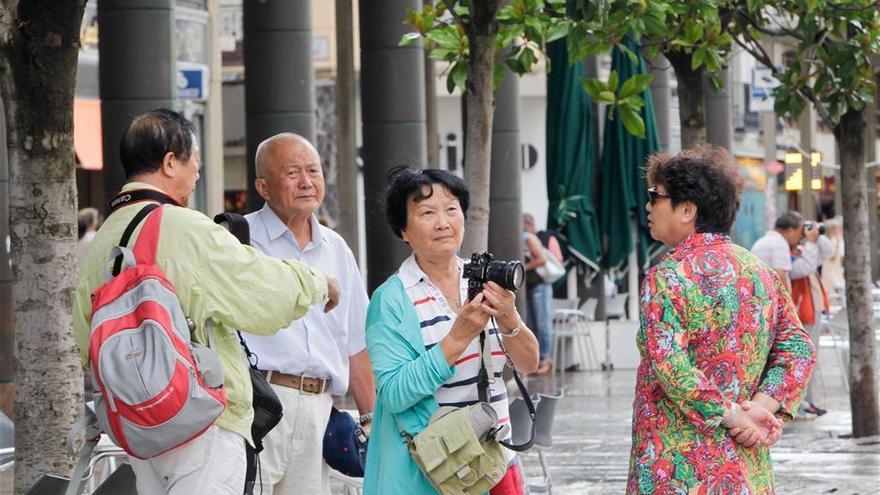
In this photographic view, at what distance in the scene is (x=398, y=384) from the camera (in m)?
5.50

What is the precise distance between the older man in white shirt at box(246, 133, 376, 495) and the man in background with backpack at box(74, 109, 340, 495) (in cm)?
106

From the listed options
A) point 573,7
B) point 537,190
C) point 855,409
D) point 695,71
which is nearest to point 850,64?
point 695,71

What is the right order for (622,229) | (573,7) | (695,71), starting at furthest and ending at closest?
(622,229) → (695,71) → (573,7)

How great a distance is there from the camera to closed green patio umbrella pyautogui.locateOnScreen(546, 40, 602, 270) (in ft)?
72.4

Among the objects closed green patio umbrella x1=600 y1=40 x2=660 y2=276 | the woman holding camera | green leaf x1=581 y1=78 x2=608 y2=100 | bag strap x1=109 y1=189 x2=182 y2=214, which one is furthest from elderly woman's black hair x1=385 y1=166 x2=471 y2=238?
closed green patio umbrella x1=600 y1=40 x2=660 y2=276

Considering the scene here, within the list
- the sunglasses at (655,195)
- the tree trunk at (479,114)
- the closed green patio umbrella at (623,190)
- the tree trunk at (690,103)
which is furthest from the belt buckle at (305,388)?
the closed green patio umbrella at (623,190)

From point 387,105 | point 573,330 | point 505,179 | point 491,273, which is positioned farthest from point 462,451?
point 573,330

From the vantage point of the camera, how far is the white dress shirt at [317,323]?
682 cm

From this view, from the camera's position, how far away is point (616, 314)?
24062 mm

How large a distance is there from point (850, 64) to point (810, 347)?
797cm

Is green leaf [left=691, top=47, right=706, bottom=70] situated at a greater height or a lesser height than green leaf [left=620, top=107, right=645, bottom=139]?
greater

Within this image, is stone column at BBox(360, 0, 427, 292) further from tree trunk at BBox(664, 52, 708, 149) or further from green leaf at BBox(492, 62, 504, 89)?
green leaf at BBox(492, 62, 504, 89)

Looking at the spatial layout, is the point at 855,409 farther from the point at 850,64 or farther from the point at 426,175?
the point at 426,175

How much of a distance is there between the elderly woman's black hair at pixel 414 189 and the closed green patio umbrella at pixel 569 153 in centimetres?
1619
